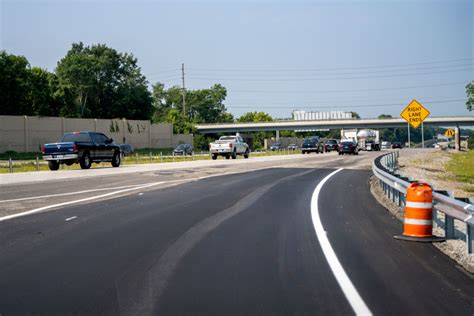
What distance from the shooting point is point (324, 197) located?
671 inches

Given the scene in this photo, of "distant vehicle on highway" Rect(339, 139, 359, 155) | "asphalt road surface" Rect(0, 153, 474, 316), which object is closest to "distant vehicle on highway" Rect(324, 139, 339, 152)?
"distant vehicle on highway" Rect(339, 139, 359, 155)

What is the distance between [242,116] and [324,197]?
160559 millimetres

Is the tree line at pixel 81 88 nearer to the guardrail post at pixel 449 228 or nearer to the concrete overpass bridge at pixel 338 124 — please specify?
the concrete overpass bridge at pixel 338 124

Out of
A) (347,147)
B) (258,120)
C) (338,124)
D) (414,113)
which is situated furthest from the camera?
(258,120)

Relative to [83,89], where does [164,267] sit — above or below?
below

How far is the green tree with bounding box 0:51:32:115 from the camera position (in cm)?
7888

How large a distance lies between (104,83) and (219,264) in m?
102

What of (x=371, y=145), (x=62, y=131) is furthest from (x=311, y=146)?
(x=62, y=131)

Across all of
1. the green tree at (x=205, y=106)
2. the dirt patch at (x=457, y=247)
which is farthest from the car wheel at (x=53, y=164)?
the green tree at (x=205, y=106)

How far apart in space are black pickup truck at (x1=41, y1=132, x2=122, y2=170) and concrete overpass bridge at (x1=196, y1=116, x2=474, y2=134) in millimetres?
85006

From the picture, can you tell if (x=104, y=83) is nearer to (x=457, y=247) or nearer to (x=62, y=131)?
(x=62, y=131)

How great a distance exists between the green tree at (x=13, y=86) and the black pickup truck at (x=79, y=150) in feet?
168

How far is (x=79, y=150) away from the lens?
1204 inches

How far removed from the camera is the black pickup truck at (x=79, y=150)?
30.3m
